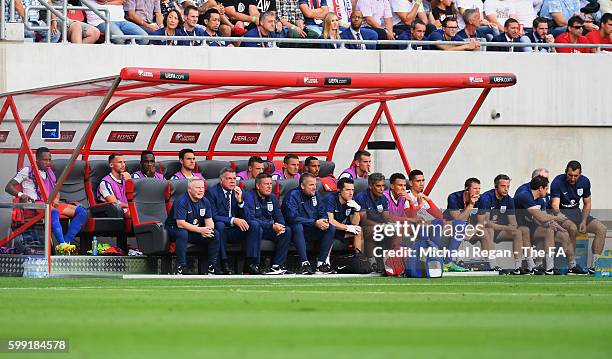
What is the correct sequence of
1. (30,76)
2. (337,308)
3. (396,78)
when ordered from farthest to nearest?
(30,76), (396,78), (337,308)

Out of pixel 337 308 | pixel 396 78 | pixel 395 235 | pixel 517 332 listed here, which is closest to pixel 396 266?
pixel 395 235

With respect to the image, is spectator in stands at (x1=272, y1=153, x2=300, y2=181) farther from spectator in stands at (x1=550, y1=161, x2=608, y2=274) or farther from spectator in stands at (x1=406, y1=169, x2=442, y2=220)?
spectator in stands at (x1=550, y1=161, x2=608, y2=274)

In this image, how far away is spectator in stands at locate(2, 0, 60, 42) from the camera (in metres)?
22.0

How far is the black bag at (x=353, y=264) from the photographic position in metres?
18.1

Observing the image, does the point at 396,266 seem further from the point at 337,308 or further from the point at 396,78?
the point at 337,308

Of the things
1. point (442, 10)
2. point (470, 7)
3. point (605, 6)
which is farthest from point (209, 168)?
point (605, 6)

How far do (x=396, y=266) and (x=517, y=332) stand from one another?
8161 millimetres

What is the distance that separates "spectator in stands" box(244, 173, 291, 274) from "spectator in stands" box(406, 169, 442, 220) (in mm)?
1658

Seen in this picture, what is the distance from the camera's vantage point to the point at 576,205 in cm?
1977

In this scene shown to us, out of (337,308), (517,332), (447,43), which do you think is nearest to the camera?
(517,332)

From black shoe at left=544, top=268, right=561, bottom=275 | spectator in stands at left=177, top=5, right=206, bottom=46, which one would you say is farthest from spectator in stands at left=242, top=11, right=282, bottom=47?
black shoe at left=544, top=268, right=561, bottom=275

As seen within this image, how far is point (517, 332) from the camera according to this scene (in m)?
9.25

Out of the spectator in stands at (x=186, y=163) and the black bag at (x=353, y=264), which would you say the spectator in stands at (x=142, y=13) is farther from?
the black bag at (x=353, y=264)

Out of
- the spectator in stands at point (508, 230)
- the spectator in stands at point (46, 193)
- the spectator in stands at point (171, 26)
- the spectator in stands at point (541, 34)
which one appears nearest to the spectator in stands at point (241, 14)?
the spectator in stands at point (171, 26)
